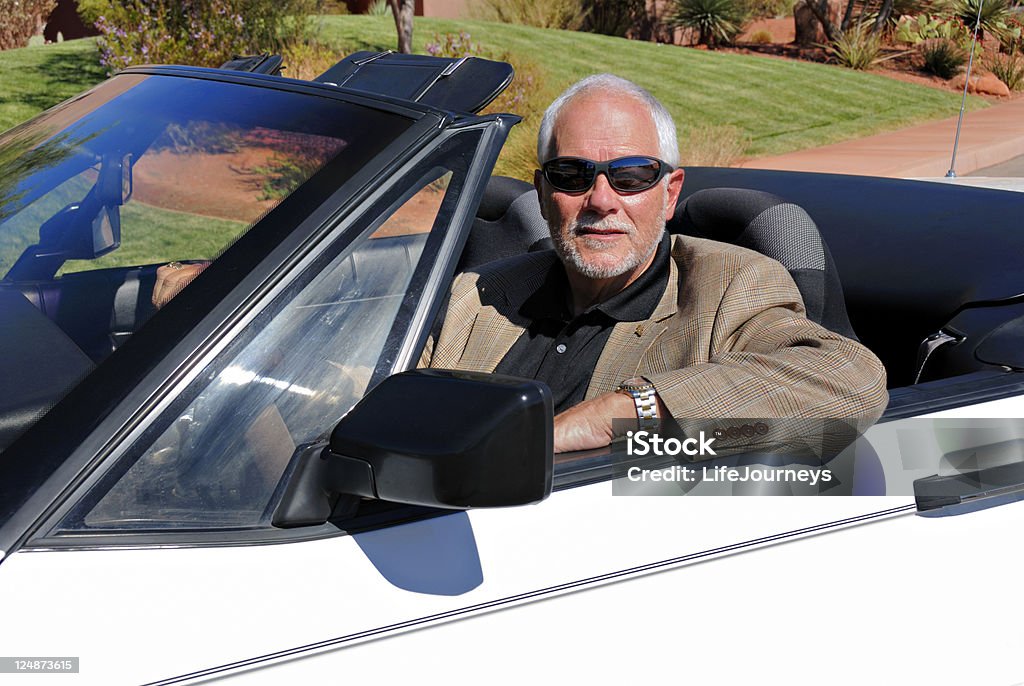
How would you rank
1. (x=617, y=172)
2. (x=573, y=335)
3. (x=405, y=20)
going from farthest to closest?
(x=405, y=20) → (x=573, y=335) → (x=617, y=172)

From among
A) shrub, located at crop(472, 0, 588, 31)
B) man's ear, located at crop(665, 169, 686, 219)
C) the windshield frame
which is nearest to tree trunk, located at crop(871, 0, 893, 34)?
shrub, located at crop(472, 0, 588, 31)

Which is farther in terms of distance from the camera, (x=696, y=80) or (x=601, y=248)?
(x=696, y=80)

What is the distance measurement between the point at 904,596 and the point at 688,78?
1726cm

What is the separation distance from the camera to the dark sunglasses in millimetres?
2172

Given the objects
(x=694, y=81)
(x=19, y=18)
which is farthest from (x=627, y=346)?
(x=19, y=18)

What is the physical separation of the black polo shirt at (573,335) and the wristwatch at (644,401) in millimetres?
367

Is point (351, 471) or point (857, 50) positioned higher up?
point (351, 471)

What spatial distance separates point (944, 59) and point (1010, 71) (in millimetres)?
1217

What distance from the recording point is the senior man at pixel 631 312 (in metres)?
1.79

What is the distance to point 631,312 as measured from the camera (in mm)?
2244

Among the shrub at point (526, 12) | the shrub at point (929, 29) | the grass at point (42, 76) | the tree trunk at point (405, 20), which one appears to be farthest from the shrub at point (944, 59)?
the grass at point (42, 76)

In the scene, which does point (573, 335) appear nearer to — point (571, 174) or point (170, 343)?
point (571, 174)

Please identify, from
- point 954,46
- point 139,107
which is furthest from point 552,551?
point 954,46

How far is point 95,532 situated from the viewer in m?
1.36
